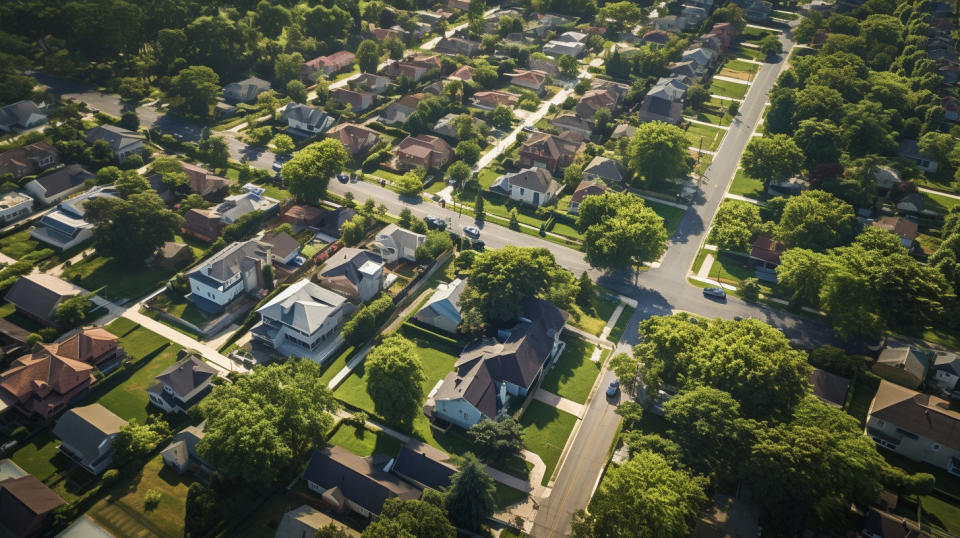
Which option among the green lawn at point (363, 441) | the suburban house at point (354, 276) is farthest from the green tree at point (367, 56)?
the green lawn at point (363, 441)

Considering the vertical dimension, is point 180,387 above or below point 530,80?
above

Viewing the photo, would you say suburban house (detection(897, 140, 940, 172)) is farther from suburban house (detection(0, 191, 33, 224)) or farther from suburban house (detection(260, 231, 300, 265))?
suburban house (detection(0, 191, 33, 224))

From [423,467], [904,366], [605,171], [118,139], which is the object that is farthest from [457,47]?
[423,467]

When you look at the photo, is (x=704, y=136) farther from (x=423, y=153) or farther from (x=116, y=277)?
(x=116, y=277)

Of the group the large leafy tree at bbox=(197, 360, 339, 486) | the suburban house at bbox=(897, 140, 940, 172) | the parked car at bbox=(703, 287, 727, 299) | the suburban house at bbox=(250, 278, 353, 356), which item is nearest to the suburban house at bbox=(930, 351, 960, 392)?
the parked car at bbox=(703, 287, 727, 299)

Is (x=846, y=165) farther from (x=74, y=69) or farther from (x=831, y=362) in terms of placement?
(x=74, y=69)

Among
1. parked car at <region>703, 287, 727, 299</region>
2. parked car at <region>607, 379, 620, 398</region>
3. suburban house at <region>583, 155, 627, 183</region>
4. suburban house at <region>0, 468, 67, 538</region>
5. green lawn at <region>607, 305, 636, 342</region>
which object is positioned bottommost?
green lawn at <region>607, 305, 636, 342</region>
